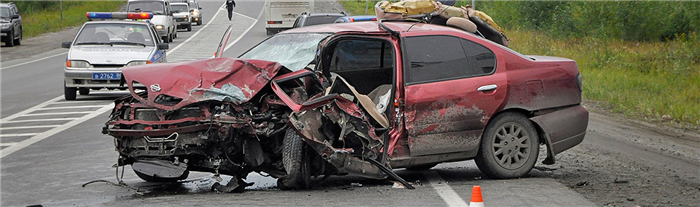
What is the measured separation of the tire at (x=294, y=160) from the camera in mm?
7188

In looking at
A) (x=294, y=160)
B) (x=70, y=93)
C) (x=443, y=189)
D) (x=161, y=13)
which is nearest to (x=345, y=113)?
(x=294, y=160)

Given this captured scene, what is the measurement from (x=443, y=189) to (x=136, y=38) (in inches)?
463

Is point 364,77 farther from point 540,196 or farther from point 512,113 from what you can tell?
point 540,196

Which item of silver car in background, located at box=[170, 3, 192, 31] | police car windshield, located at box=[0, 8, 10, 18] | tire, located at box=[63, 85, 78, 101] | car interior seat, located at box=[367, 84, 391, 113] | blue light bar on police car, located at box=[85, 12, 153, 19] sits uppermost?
car interior seat, located at box=[367, 84, 391, 113]

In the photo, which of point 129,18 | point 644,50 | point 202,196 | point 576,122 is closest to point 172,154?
point 202,196

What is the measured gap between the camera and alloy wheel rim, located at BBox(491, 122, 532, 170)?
8.01 m

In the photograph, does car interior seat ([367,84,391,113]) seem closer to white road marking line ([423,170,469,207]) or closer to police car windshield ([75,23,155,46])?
white road marking line ([423,170,469,207])

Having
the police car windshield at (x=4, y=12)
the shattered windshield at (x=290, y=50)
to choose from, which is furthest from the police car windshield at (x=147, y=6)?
the shattered windshield at (x=290, y=50)

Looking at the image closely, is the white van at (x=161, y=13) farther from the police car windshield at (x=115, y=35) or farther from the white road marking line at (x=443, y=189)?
the white road marking line at (x=443, y=189)

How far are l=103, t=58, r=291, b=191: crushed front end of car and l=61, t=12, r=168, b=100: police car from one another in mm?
9077

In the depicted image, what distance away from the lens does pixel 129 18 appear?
1872 centimetres

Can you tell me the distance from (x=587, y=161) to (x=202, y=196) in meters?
4.50

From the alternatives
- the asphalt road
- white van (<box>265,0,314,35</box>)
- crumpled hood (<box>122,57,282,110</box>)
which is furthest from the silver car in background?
crumpled hood (<box>122,57,282,110</box>)

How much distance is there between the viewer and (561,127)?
8.40 metres
